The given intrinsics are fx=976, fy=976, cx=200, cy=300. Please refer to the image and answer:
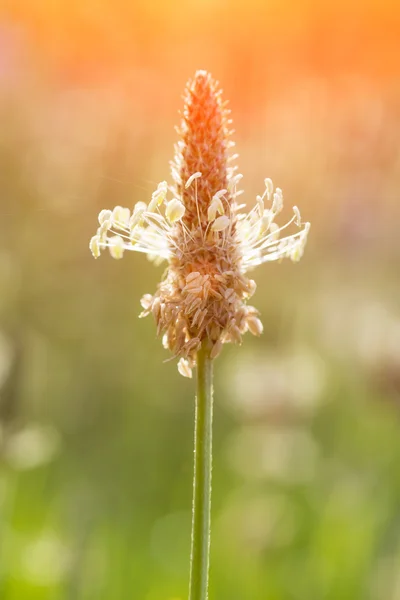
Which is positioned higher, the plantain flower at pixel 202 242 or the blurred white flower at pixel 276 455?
the plantain flower at pixel 202 242

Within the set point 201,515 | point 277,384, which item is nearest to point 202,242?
point 201,515

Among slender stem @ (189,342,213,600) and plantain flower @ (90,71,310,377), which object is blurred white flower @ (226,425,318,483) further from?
slender stem @ (189,342,213,600)

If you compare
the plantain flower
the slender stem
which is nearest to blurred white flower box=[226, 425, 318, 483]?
the plantain flower

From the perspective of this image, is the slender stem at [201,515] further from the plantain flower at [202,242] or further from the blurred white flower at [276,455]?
the blurred white flower at [276,455]

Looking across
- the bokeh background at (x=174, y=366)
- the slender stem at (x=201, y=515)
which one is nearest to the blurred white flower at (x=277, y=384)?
the bokeh background at (x=174, y=366)

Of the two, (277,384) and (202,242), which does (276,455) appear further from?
(202,242)

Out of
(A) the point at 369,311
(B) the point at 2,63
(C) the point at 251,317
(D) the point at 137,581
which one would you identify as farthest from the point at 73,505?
(B) the point at 2,63

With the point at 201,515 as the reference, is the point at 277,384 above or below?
above

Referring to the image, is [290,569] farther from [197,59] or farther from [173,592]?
[197,59]

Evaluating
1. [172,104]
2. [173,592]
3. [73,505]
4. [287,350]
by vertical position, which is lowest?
[173,592]
